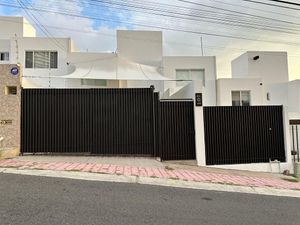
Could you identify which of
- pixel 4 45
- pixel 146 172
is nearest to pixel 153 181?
pixel 146 172

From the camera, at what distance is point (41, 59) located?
2352 centimetres

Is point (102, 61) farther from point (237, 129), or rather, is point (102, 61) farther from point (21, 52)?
point (237, 129)

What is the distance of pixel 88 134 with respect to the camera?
12.6 metres

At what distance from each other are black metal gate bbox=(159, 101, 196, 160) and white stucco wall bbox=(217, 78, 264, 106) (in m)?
8.20

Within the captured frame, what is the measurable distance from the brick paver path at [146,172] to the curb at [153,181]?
13.4 inches

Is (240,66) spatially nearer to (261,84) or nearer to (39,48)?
(261,84)

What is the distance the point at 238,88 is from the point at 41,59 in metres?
13.5

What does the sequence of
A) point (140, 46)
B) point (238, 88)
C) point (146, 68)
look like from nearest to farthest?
1. point (146, 68)
2. point (238, 88)
3. point (140, 46)

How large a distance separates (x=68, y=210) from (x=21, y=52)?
19.7 m

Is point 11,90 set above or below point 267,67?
below

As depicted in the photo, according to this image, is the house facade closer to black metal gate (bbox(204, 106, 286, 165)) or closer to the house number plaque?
the house number plaque

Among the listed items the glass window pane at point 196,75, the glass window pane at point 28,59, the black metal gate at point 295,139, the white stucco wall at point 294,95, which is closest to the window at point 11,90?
the glass window pane at point 28,59

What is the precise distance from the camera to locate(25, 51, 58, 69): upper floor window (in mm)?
23422

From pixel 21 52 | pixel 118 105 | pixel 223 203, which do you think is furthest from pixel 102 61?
pixel 223 203
